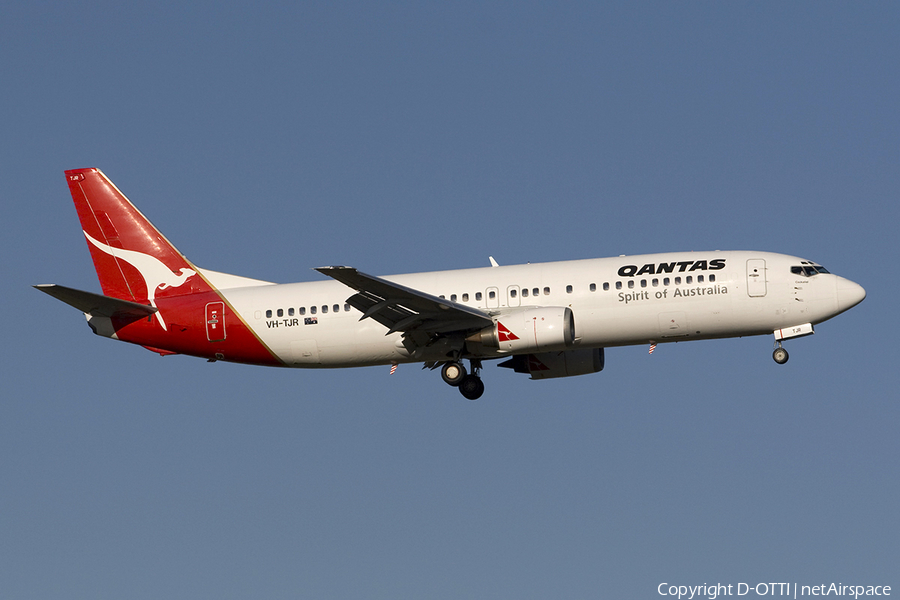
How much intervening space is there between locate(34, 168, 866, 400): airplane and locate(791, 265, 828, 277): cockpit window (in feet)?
0.11

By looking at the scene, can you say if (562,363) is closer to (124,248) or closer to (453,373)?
(453,373)

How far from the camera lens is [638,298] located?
→ 37719 millimetres

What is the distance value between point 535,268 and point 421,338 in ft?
15.6

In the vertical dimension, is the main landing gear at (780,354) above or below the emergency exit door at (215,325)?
below

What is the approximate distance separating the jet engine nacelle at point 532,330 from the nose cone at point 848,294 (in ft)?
29.9

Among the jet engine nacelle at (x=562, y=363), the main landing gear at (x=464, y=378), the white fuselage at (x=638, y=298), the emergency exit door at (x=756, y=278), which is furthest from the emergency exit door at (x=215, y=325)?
the emergency exit door at (x=756, y=278)

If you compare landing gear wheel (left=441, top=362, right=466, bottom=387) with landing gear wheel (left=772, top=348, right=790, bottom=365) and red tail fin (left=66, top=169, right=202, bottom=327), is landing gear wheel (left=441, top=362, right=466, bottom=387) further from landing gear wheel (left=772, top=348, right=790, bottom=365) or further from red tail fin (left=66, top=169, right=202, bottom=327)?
landing gear wheel (left=772, top=348, right=790, bottom=365)

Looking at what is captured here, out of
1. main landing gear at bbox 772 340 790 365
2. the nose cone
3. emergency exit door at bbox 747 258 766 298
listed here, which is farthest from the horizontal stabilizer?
the nose cone

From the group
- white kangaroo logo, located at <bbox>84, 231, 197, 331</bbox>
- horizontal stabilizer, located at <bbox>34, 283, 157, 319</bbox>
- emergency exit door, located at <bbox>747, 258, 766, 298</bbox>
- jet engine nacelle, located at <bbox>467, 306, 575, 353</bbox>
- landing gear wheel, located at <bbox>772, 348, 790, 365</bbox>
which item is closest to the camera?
jet engine nacelle, located at <bbox>467, 306, 575, 353</bbox>

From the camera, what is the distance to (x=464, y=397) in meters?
41.9

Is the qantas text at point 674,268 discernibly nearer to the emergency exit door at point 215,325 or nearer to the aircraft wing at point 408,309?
the aircraft wing at point 408,309

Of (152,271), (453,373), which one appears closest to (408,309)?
(453,373)

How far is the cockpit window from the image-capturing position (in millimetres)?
38009

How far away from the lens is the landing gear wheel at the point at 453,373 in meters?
40.8
